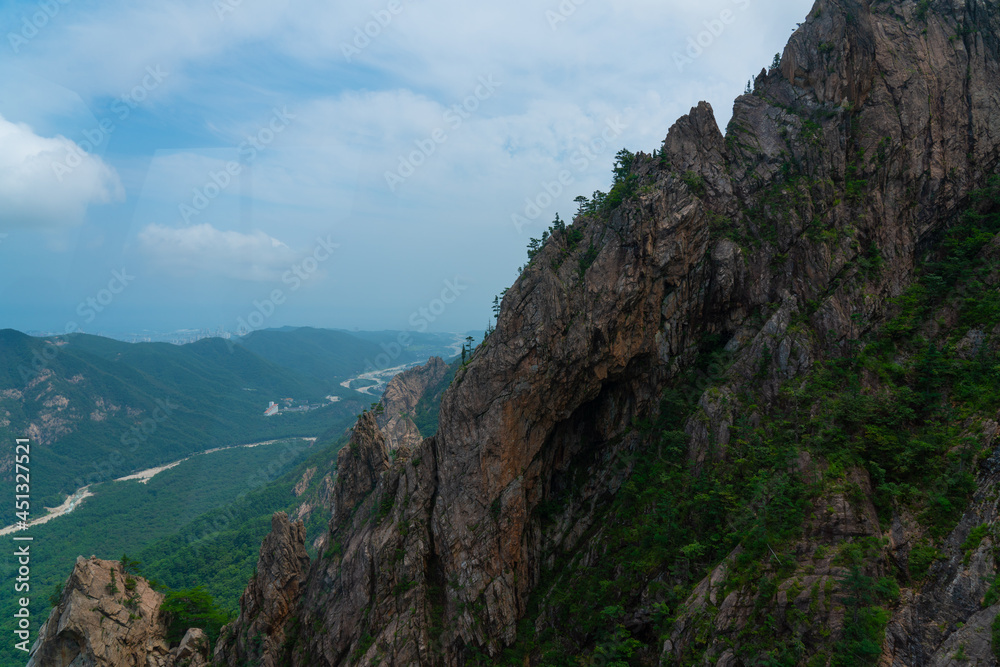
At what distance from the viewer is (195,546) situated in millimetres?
100562

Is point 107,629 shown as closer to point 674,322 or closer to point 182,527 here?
point 674,322

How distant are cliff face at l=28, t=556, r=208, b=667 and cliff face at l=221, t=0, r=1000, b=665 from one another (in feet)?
46.1

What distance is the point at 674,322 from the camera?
3609 centimetres

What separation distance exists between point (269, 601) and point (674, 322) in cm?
4377

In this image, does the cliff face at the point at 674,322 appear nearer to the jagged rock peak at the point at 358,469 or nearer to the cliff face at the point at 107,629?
the jagged rock peak at the point at 358,469

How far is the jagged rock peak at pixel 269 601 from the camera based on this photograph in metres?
38.6

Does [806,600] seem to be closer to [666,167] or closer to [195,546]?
[666,167]

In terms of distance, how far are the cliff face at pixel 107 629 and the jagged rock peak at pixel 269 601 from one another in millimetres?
4564

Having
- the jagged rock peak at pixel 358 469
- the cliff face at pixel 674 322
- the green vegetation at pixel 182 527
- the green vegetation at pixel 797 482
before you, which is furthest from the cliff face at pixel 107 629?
the green vegetation at pixel 797 482

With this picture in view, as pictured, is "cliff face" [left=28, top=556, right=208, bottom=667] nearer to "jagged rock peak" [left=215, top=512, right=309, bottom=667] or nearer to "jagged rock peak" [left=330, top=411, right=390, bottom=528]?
"jagged rock peak" [left=215, top=512, right=309, bottom=667]

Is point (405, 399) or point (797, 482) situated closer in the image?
point (797, 482)

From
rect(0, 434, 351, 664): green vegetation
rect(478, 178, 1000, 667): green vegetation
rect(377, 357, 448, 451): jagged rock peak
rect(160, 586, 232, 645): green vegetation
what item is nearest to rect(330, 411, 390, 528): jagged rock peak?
rect(160, 586, 232, 645): green vegetation

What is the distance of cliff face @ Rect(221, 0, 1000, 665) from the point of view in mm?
32469

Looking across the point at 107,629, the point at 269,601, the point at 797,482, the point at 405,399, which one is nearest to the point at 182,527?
the point at 405,399
